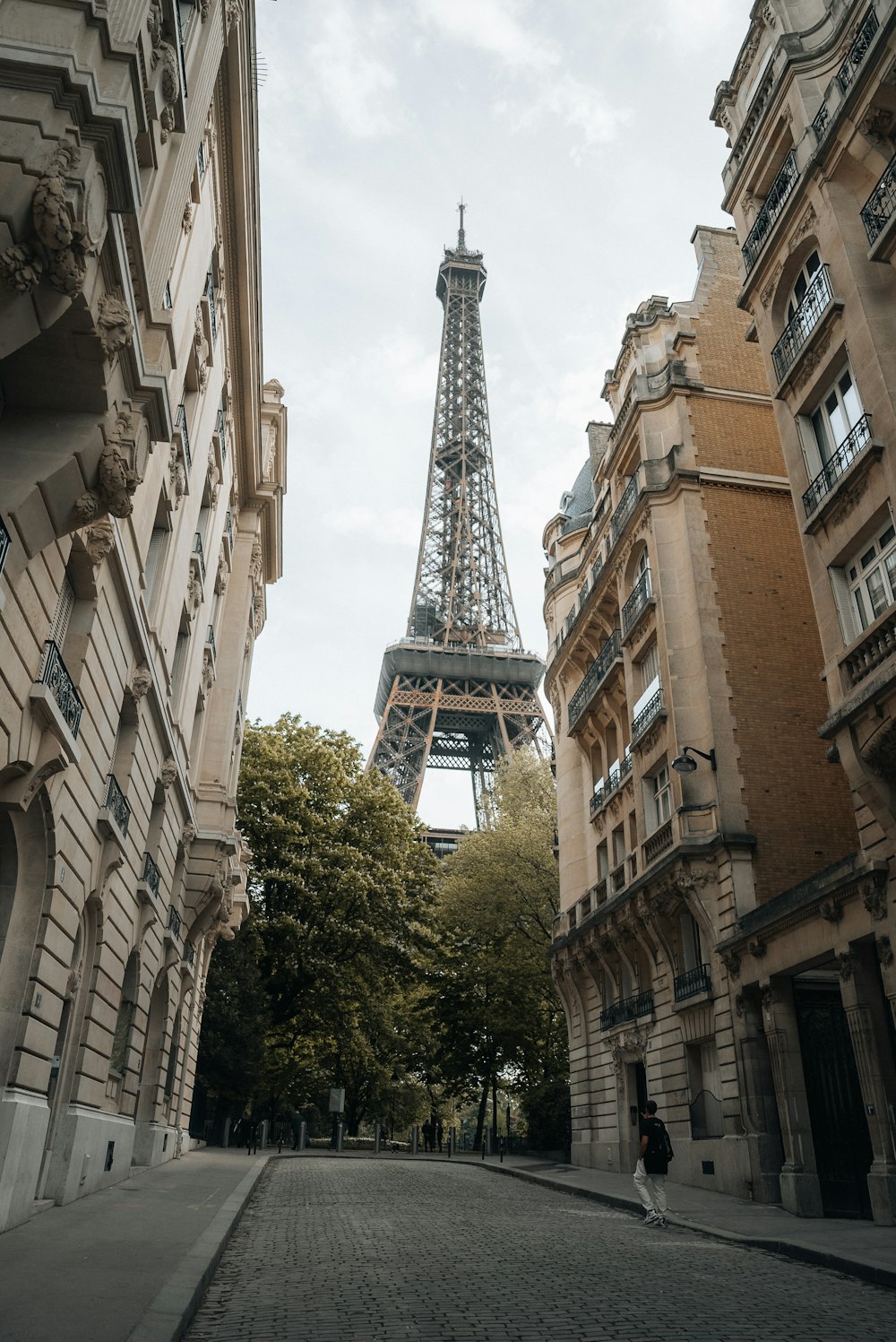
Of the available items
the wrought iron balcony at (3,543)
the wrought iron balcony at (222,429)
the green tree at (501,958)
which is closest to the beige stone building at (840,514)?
the wrought iron balcony at (3,543)

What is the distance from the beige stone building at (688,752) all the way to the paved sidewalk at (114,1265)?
34.3 ft

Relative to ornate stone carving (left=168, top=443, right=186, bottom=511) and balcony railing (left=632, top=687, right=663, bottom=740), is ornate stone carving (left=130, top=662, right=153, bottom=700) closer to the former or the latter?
ornate stone carving (left=168, top=443, right=186, bottom=511)

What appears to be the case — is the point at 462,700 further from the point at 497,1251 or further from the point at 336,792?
the point at 497,1251

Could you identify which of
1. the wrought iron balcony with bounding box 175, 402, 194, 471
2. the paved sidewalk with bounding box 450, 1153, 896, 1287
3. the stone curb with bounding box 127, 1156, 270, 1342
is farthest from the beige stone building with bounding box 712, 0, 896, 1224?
the wrought iron balcony with bounding box 175, 402, 194, 471

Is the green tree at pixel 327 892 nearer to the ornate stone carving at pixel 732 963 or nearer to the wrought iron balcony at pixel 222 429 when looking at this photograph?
the wrought iron balcony at pixel 222 429

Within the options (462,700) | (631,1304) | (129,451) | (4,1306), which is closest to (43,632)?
(129,451)

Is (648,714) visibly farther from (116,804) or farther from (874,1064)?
(116,804)

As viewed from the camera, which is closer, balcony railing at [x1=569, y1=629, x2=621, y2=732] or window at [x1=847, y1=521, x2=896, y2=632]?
window at [x1=847, y1=521, x2=896, y2=632]

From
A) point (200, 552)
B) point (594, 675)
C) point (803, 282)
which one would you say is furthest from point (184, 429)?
point (594, 675)

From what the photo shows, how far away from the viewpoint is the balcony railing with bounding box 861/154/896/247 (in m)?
15.6

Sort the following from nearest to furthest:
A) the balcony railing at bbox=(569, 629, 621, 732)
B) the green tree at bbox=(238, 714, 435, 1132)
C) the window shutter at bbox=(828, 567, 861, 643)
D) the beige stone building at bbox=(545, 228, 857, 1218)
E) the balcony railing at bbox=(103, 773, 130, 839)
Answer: the balcony railing at bbox=(103, 773, 130, 839) → the window shutter at bbox=(828, 567, 861, 643) → the beige stone building at bbox=(545, 228, 857, 1218) → the balcony railing at bbox=(569, 629, 621, 732) → the green tree at bbox=(238, 714, 435, 1132)

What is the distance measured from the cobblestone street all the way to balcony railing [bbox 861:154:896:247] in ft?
47.9

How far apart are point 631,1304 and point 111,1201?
27.9ft

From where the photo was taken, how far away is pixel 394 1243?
36.4 feet
